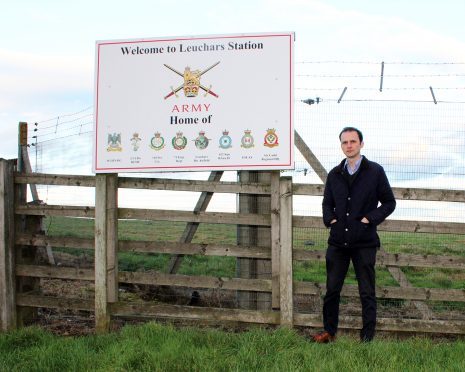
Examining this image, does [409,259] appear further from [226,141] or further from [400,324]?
[226,141]

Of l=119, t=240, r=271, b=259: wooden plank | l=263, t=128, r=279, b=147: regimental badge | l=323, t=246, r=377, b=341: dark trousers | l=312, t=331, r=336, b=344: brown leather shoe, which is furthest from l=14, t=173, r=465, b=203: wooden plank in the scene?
l=312, t=331, r=336, b=344: brown leather shoe

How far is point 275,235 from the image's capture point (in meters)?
Answer: 6.71

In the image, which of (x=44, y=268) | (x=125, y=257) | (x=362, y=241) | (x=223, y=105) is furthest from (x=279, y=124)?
(x=125, y=257)

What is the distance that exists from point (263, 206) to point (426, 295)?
225cm

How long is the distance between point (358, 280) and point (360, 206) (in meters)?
0.83

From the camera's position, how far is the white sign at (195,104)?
677 cm

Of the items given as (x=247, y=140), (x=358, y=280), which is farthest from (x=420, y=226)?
(x=247, y=140)

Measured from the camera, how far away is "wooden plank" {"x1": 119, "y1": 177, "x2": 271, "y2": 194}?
685 centimetres

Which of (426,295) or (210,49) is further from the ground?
(210,49)

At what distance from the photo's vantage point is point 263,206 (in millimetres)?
7219

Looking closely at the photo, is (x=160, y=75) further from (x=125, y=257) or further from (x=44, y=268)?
(x=125, y=257)

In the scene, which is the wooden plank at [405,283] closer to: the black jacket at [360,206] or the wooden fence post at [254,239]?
the black jacket at [360,206]

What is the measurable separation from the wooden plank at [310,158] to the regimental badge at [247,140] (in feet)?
2.23

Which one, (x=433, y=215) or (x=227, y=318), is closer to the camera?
(x=227, y=318)
